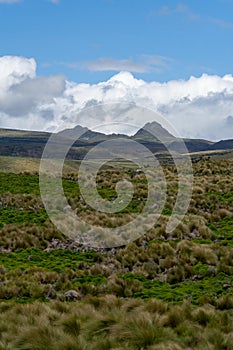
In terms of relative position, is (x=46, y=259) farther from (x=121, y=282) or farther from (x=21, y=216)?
(x=21, y=216)

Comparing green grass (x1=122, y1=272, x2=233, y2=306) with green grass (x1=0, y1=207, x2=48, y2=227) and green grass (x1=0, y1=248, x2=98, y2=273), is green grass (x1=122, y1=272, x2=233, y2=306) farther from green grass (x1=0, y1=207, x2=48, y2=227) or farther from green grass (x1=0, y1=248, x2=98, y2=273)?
green grass (x1=0, y1=207, x2=48, y2=227)

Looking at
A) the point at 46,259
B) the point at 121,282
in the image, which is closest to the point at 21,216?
the point at 46,259

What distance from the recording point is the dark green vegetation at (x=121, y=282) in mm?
8742

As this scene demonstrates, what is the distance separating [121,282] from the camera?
44.3 ft

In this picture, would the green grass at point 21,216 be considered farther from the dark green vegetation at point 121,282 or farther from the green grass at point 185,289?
the green grass at point 185,289

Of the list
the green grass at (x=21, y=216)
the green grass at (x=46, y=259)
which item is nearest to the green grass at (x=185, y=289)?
the green grass at (x=46, y=259)

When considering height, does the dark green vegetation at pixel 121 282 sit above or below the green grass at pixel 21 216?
below

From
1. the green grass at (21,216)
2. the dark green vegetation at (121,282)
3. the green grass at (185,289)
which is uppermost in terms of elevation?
the green grass at (21,216)

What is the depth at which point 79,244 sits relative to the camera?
1877 cm

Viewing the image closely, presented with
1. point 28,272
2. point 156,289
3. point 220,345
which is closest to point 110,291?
point 156,289

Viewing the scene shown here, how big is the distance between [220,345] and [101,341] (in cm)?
228

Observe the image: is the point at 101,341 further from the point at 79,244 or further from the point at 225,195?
the point at 225,195

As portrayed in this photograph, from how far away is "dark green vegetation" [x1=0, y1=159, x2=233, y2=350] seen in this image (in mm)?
8742

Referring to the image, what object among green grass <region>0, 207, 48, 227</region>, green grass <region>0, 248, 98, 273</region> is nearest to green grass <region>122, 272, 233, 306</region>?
green grass <region>0, 248, 98, 273</region>
